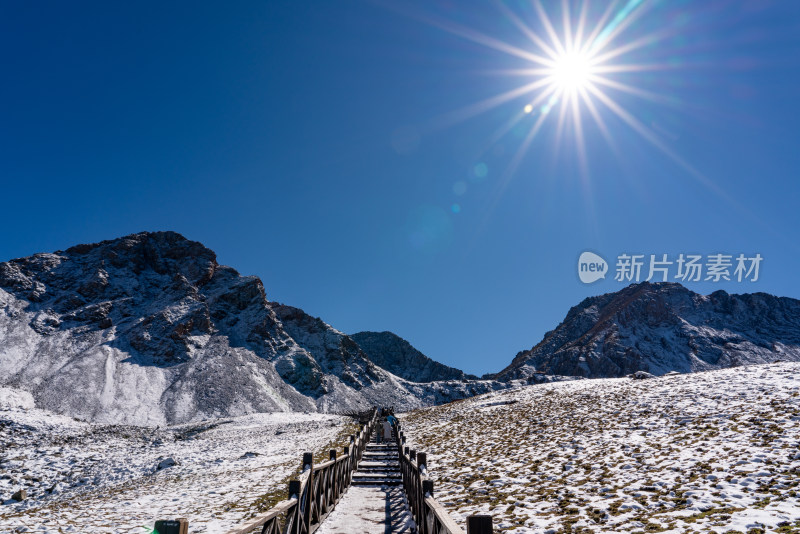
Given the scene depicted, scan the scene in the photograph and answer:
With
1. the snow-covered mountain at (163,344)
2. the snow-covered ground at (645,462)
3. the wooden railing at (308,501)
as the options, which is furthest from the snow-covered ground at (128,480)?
the snow-covered mountain at (163,344)

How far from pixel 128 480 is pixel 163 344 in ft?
269

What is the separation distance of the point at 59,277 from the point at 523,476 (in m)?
132

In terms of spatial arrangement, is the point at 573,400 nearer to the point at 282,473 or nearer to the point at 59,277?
the point at 282,473

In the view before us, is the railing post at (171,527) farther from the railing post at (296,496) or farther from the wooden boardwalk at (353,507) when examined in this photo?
the railing post at (296,496)

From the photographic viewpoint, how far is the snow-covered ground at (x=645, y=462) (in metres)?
8.61

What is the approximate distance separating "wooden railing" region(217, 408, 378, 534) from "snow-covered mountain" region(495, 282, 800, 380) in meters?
161

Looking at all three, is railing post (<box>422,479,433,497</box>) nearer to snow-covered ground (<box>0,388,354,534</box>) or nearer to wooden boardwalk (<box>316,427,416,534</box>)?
wooden boardwalk (<box>316,427,416,534</box>)

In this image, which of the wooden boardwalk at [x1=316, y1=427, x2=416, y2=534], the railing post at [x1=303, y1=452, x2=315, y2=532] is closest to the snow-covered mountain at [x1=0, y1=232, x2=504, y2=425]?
the wooden boardwalk at [x1=316, y1=427, x2=416, y2=534]

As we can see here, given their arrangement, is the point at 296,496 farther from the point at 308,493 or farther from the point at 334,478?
the point at 334,478

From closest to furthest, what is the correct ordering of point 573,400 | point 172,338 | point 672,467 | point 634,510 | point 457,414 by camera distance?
point 634,510
point 672,467
point 573,400
point 457,414
point 172,338

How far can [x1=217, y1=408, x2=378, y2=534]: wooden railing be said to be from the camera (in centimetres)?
624

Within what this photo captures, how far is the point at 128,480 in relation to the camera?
19.9m

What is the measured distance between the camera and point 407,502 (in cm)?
1248

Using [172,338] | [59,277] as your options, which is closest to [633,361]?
[172,338]
